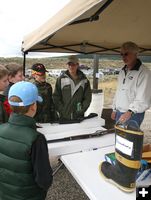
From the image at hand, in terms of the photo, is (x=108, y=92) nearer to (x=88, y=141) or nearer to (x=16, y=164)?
(x=88, y=141)

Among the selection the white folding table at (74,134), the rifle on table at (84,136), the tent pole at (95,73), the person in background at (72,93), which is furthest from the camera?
the tent pole at (95,73)

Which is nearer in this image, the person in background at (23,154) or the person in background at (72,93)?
the person in background at (23,154)

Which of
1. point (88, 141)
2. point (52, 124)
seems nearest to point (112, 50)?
point (52, 124)

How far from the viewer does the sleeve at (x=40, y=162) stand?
1300 mm

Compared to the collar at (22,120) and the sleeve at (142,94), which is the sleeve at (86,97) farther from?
the collar at (22,120)

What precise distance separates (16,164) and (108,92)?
578cm

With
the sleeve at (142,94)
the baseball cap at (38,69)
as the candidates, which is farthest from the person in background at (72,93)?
the sleeve at (142,94)

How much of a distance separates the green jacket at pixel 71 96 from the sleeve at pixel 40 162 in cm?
173

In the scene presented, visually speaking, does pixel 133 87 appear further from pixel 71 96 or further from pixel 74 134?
pixel 71 96

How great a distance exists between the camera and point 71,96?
122 inches

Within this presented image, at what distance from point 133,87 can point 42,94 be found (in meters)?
1.00

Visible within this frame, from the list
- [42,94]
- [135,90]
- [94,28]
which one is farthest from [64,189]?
[94,28]

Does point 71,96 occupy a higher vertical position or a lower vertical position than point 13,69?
lower

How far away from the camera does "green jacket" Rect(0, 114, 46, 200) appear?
1.32 m
